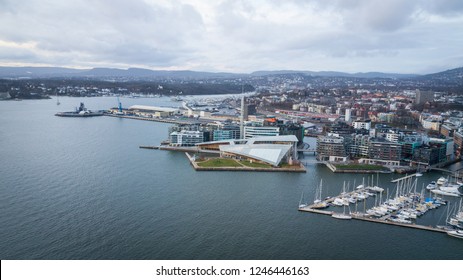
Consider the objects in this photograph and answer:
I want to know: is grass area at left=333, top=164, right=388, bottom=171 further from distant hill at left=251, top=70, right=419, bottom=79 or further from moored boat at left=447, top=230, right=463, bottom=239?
distant hill at left=251, top=70, right=419, bottom=79

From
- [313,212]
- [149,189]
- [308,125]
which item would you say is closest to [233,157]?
[149,189]

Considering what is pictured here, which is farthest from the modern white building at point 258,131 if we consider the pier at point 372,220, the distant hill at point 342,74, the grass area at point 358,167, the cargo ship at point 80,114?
the distant hill at point 342,74

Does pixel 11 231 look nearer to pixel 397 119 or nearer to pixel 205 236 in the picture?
pixel 205 236

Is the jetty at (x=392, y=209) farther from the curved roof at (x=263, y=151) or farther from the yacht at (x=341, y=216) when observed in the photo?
the curved roof at (x=263, y=151)

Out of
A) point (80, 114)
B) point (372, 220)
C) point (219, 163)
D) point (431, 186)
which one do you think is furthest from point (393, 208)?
point (80, 114)

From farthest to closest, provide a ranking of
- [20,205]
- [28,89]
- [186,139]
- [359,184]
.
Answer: [28,89] → [186,139] → [359,184] → [20,205]

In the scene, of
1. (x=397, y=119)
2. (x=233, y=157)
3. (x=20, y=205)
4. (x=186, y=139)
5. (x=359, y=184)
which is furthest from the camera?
(x=397, y=119)
